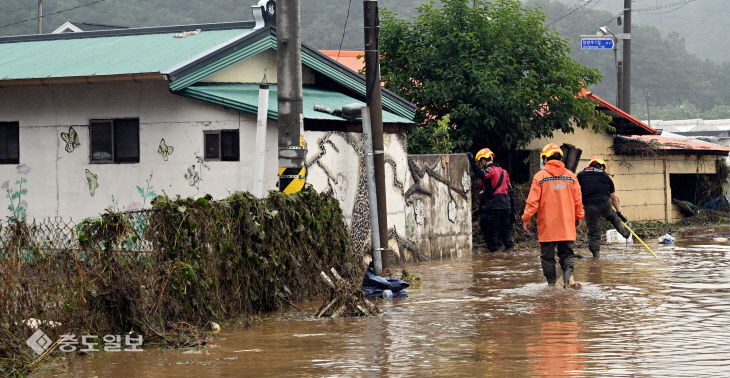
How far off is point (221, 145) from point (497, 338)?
684 centimetres

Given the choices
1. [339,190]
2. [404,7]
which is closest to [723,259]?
[339,190]

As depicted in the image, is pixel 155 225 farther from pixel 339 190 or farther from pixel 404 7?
pixel 404 7

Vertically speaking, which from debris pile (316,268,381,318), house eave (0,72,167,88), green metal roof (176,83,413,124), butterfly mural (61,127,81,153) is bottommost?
debris pile (316,268,381,318)

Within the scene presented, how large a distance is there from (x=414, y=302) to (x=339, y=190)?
367 centimetres

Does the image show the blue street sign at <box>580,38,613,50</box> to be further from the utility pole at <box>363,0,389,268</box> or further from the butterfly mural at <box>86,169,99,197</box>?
the butterfly mural at <box>86,169,99,197</box>

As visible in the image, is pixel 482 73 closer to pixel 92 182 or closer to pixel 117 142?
pixel 117 142

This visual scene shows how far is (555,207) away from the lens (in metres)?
13.7

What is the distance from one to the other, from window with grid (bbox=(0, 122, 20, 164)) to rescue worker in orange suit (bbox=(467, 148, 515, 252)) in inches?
320

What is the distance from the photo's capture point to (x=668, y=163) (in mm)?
28719

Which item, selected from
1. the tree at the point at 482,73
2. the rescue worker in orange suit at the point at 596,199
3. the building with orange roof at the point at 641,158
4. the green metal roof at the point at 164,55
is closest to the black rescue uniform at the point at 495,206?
the rescue worker in orange suit at the point at 596,199

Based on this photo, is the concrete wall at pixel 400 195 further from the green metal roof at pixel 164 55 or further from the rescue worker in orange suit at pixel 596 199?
the rescue worker in orange suit at pixel 596 199

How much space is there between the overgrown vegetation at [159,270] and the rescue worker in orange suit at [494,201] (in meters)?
7.85

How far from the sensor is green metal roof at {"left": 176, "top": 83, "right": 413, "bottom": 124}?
1499 cm

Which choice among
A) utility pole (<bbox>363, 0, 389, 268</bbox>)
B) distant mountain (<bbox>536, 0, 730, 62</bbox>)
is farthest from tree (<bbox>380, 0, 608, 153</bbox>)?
distant mountain (<bbox>536, 0, 730, 62</bbox>)
